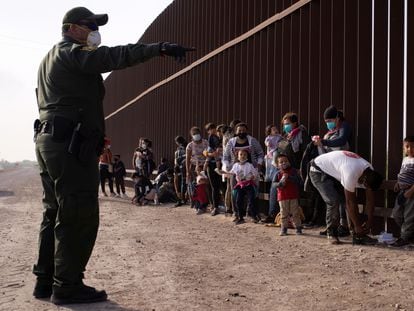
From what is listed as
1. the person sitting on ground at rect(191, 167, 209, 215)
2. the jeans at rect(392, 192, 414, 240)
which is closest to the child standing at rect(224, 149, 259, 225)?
A: the person sitting on ground at rect(191, 167, 209, 215)

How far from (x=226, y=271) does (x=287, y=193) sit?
252 cm

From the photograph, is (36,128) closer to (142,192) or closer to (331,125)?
(331,125)

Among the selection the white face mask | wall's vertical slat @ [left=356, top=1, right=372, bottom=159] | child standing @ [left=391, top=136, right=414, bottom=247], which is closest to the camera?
the white face mask

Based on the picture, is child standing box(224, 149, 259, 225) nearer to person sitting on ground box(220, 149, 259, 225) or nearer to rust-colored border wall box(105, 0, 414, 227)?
person sitting on ground box(220, 149, 259, 225)

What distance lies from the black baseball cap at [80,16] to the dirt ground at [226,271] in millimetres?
2080

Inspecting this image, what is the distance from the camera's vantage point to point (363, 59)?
21.7 feet

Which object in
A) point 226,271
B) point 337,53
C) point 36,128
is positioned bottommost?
point 226,271

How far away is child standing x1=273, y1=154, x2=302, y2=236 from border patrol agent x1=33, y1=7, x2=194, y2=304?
361cm

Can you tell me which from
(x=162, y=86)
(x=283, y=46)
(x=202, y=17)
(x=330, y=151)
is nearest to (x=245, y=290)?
(x=330, y=151)

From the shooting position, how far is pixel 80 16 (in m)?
3.97

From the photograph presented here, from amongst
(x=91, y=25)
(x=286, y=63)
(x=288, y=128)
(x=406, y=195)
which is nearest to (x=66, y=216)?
(x=91, y=25)

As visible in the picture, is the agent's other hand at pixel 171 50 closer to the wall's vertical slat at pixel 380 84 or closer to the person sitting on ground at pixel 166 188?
the wall's vertical slat at pixel 380 84

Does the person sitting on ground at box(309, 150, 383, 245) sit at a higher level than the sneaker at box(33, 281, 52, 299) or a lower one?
higher

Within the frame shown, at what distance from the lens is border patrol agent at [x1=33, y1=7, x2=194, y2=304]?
3.68 m
